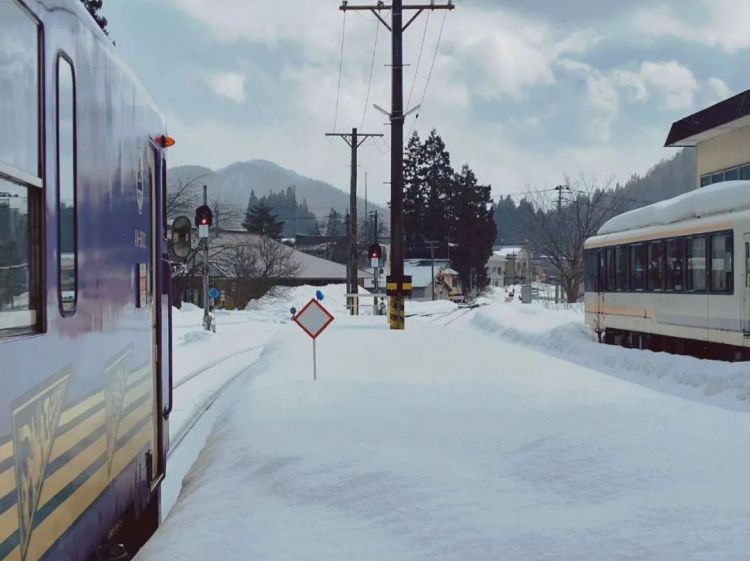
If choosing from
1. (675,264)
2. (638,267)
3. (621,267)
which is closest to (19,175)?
(675,264)

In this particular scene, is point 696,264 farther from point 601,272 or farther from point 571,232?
point 571,232

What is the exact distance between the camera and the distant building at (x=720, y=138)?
30.1m

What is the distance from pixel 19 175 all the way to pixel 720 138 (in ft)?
109

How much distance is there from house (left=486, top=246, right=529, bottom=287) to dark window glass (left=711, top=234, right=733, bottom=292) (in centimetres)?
12133

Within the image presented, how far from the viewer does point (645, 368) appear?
57.1 feet

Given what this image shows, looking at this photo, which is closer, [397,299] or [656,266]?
[656,266]

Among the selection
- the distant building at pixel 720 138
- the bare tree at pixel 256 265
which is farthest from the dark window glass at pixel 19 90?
the bare tree at pixel 256 265

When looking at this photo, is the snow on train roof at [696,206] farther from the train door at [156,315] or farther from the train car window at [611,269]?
the train door at [156,315]

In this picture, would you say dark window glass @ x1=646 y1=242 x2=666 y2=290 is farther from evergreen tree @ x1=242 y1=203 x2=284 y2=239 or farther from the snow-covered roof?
the snow-covered roof

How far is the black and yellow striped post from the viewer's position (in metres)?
23.6

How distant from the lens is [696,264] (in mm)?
17562

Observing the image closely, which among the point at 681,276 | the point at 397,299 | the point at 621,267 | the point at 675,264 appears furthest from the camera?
the point at 397,299

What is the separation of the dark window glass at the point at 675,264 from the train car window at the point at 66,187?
637 inches

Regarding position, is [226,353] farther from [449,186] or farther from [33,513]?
[449,186]
